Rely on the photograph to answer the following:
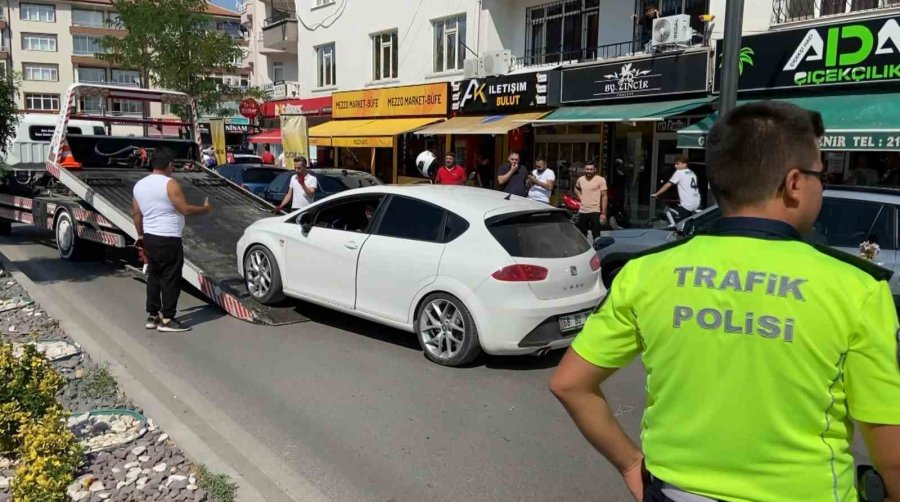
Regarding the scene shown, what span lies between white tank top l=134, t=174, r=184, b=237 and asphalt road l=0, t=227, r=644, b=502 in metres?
1.04

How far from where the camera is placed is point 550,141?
Result: 1845cm

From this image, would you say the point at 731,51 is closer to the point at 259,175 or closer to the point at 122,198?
the point at 122,198

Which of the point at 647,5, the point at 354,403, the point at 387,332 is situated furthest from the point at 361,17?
the point at 354,403

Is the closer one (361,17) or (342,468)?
(342,468)

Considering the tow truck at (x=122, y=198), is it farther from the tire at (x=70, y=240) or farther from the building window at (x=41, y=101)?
the building window at (x=41, y=101)

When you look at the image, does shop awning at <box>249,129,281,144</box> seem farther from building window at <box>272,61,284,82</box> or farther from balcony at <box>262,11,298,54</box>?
building window at <box>272,61,284,82</box>

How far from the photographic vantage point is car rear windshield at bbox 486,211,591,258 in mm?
6070

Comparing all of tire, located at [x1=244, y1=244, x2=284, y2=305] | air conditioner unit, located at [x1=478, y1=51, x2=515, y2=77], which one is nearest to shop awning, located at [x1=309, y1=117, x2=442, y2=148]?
air conditioner unit, located at [x1=478, y1=51, x2=515, y2=77]

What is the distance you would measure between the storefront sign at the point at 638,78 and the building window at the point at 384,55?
27.3ft

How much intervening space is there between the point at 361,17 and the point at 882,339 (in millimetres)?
24694

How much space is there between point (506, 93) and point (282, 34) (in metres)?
15.7

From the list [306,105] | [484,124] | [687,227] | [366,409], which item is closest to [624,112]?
[484,124]

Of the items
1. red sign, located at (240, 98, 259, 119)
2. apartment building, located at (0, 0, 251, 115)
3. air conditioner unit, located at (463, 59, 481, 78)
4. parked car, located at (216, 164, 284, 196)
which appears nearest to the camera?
parked car, located at (216, 164, 284, 196)

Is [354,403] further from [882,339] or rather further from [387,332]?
[882,339]
